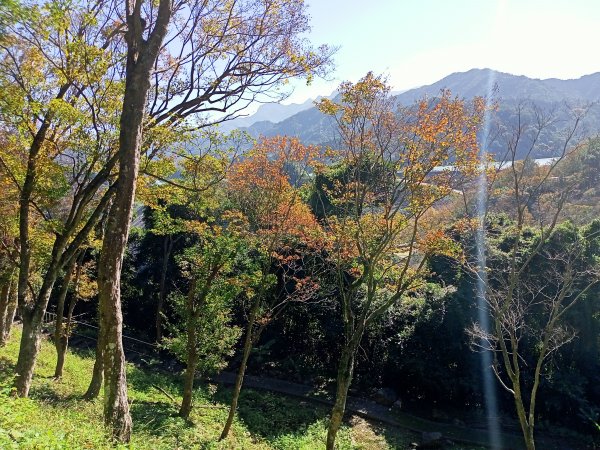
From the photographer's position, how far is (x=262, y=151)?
12.6 meters

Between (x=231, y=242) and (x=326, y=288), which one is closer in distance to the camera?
(x=231, y=242)

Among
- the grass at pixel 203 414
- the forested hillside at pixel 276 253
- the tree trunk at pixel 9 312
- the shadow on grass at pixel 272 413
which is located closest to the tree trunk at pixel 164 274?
the forested hillside at pixel 276 253

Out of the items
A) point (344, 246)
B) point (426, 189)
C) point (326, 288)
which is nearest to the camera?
point (426, 189)

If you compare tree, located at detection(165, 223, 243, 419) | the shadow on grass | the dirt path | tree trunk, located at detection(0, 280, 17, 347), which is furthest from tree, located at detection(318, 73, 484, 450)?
tree trunk, located at detection(0, 280, 17, 347)

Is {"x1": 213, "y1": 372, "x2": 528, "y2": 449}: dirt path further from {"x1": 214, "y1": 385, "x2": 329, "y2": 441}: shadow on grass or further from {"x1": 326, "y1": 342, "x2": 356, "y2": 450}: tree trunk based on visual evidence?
{"x1": 326, "y1": 342, "x2": 356, "y2": 450}: tree trunk

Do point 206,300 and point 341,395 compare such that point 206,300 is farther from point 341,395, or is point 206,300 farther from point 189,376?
point 341,395

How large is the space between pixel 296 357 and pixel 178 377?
19.4 ft

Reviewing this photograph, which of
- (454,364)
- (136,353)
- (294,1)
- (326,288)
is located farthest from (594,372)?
(136,353)

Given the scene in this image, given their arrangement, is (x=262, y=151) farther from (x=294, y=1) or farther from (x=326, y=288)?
(x=326, y=288)

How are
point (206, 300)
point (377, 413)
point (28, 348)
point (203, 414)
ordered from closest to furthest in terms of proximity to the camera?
point (28, 348) < point (203, 414) < point (206, 300) < point (377, 413)

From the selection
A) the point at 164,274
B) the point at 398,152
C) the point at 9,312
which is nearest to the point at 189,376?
the point at 9,312

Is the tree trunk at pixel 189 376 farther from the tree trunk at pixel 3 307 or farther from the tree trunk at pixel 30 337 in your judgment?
the tree trunk at pixel 3 307

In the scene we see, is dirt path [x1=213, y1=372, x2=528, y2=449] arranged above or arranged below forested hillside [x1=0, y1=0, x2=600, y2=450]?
below

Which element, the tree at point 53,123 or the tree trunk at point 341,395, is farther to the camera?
the tree trunk at point 341,395
